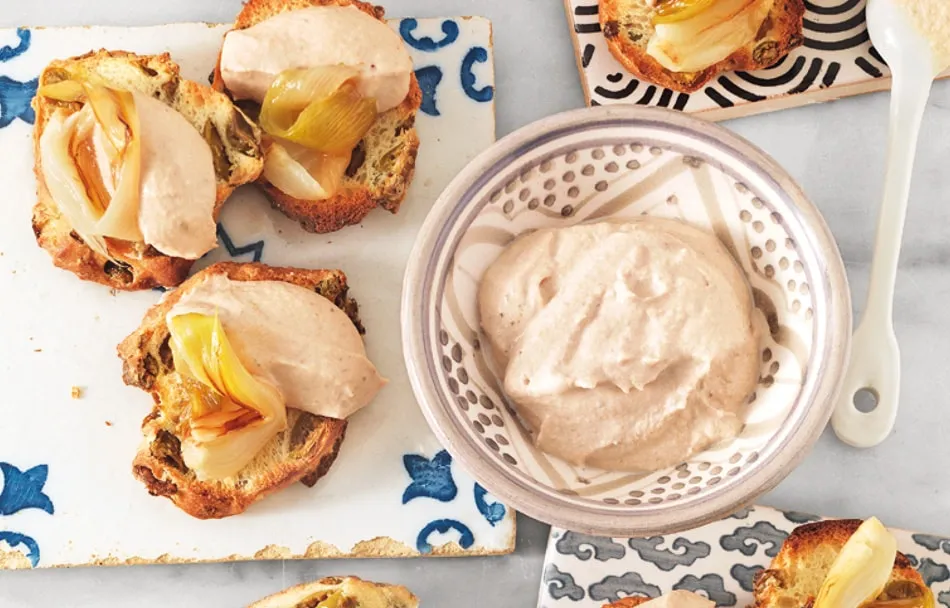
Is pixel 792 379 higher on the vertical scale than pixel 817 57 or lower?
lower

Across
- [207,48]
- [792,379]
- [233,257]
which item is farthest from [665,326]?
[207,48]

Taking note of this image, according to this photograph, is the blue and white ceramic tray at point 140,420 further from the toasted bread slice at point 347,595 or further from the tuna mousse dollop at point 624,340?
the tuna mousse dollop at point 624,340

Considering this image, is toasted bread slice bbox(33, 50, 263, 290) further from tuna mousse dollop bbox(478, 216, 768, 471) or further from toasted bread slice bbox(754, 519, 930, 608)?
toasted bread slice bbox(754, 519, 930, 608)

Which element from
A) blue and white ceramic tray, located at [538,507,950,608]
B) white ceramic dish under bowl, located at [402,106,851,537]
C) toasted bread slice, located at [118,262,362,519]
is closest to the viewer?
white ceramic dish under bowl, located at [402,106,851,537]

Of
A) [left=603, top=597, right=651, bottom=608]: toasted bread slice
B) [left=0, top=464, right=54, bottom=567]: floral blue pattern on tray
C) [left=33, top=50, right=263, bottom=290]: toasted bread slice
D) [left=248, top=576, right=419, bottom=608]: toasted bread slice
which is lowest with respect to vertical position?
[left=0, top=464, right=54, bottom=567]: floral blue pattern on tray

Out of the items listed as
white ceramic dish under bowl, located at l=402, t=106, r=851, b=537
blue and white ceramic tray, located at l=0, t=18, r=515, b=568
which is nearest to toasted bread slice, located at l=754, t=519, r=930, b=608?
white ceramic dish under bowl, located at l=402, t=106, r=851, b=537

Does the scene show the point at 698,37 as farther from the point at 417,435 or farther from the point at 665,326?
the point at 417,435
